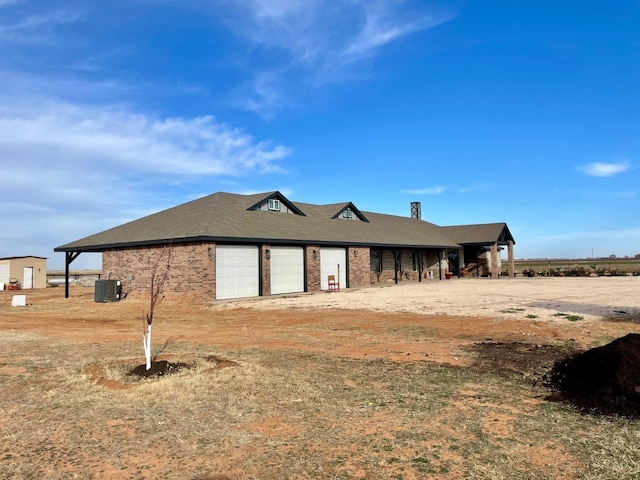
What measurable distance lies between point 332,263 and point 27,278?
1223 inches

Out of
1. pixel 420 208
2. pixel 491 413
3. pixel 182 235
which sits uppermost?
pixel 420 208

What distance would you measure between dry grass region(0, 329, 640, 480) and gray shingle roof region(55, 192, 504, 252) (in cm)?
1599

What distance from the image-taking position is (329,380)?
7324mm

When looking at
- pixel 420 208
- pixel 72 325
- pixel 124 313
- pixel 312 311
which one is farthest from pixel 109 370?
pixel 420 208

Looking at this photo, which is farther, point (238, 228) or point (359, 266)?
point (359, 266)

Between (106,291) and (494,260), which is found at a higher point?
(494,260)

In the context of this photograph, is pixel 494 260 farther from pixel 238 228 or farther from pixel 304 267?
pixel 238 228

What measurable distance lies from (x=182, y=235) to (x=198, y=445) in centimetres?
1935

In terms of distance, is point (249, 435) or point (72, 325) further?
point (72, 325)

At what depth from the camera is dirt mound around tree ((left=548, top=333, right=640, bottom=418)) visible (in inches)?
223

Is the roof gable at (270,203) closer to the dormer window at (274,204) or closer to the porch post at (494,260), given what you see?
the dormer window at (274,204)

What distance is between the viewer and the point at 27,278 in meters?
42.8

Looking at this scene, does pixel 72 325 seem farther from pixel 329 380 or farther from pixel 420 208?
pixel 420 208

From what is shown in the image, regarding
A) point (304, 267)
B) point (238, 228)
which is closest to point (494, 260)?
point (304, 267)
